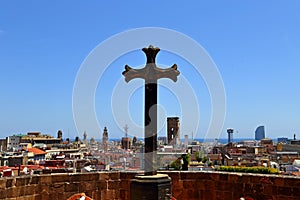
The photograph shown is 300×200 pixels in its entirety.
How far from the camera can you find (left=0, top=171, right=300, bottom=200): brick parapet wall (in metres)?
5.67

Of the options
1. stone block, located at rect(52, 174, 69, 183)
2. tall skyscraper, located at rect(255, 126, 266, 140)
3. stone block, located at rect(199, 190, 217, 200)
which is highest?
tall skyscraper, located at rect(255, 126, 266, 140)

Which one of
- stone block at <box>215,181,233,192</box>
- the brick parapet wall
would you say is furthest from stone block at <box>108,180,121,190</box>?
stone block at <box>215,181,233,192</box>

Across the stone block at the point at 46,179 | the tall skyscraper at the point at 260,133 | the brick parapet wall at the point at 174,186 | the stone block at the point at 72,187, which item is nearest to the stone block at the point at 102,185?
the brick parapet wall at the point at 174,186

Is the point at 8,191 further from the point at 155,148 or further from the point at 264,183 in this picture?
the point at 264,183

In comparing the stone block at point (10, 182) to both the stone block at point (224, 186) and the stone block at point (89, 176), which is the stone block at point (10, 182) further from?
the stone block at point (224, 186)

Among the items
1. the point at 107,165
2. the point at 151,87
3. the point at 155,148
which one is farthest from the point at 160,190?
the point at 107,165

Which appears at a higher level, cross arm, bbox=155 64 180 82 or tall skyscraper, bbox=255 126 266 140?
tall skyscraper, bbox=255 126 266 140

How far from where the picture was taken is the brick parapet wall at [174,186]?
18.6ft

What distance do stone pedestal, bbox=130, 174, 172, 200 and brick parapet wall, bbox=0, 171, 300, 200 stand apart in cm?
222

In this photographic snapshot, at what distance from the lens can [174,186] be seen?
676 centimetres

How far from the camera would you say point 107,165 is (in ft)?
57.1

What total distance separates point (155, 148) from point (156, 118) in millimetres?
365

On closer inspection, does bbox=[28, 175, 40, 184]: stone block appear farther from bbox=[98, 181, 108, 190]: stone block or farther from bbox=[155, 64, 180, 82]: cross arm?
bbox=[155, 64, 180, 82]: cross arm

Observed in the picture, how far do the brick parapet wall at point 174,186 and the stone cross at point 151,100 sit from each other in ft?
7.61
